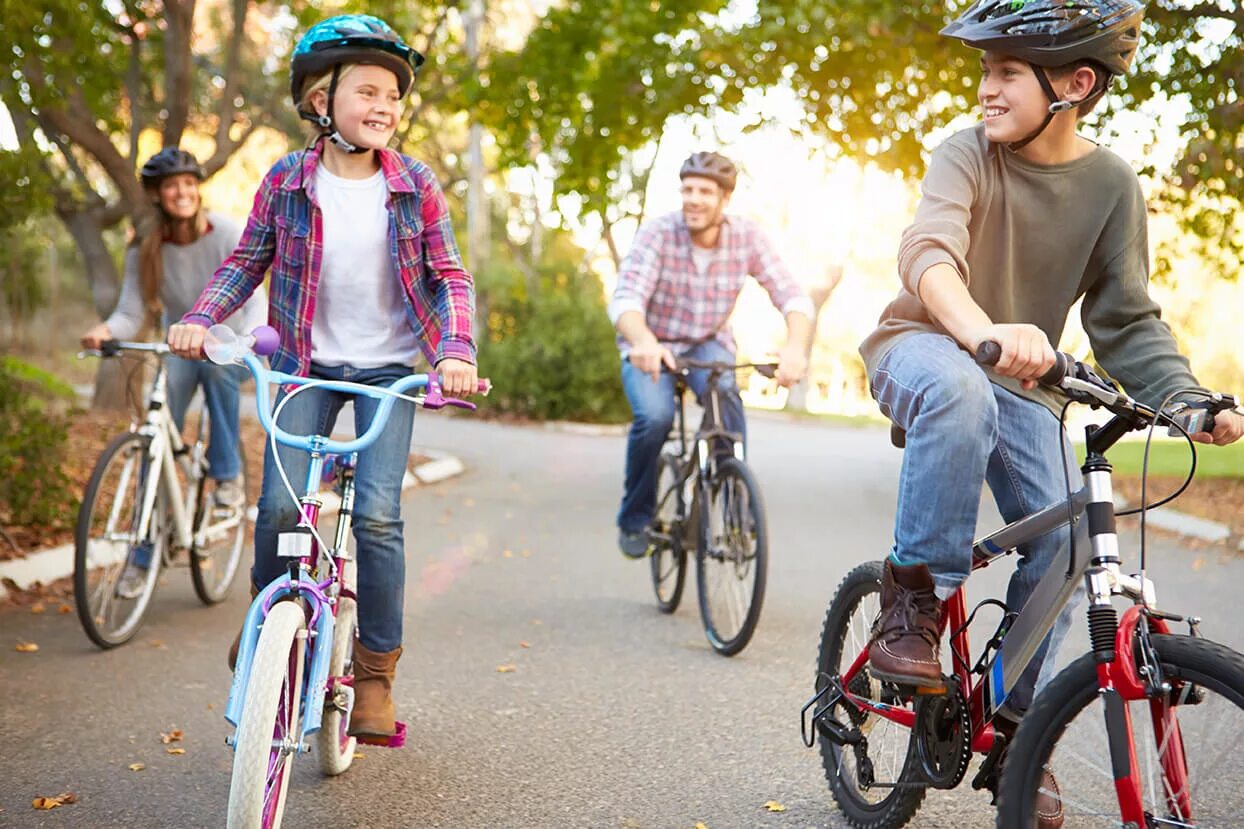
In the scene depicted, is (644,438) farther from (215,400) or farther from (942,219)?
(942,219)

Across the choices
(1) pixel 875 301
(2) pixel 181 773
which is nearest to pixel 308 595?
(2) pixel 181 773

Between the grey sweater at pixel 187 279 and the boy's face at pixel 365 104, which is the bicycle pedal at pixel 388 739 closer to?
the boy's face at pixel 365 104

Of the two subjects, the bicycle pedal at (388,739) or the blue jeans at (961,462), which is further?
the bicycle pedal at (388,739)

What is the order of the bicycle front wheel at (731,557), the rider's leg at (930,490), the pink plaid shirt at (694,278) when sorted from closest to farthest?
the rider's leg at (930,490), the bicycle front wheel at (731,557), the pink plaid shirt at (694,278)

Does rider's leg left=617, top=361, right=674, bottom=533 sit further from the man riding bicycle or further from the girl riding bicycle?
the girl riding bicycle

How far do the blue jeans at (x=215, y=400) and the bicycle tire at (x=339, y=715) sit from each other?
2.69 metres

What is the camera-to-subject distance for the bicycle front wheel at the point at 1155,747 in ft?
8.02

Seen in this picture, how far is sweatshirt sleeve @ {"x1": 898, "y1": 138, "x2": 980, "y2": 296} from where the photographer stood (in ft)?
10.1

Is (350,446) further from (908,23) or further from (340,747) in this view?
(908,23)

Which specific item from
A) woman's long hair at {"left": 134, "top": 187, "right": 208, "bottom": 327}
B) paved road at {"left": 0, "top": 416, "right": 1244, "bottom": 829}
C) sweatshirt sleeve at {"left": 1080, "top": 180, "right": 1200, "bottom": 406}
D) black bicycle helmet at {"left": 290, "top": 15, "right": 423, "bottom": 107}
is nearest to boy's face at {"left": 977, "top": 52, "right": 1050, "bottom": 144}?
sweatshirt sleeve at {"left": 1080, "top": 180, "right": 1200, "bottom": 406}

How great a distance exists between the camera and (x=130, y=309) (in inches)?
258

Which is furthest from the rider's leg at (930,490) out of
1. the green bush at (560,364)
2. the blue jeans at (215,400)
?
the green bush at (560,364)

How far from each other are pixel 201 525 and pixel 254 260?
2784 millimetres

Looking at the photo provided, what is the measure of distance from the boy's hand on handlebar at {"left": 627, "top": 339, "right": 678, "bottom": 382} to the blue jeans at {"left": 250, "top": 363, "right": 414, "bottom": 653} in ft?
6.88
